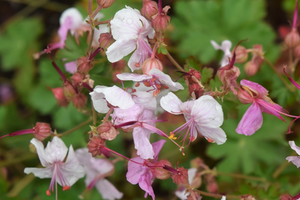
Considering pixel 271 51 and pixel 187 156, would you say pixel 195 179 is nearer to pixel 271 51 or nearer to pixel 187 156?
pixel 187 156

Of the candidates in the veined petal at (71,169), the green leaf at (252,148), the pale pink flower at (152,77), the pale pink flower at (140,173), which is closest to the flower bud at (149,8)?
the pale pink flower at (152,77)

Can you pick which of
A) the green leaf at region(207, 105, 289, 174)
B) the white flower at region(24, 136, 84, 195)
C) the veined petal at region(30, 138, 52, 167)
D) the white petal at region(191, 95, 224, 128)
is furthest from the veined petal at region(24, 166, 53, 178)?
the green leaf at region(207, 105, 289, 174)

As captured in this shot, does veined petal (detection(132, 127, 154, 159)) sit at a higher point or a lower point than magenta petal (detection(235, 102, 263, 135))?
lower

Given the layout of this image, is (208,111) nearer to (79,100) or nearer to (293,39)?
(79,100)

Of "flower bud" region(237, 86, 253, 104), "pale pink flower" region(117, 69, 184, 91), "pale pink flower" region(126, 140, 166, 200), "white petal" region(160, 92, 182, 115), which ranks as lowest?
"pale pink flower" region(126, 140, 166, 200)

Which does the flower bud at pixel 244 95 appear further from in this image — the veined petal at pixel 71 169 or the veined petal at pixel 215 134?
the veined petal at pixel 71 169

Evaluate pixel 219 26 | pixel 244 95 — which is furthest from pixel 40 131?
pixel 219 26

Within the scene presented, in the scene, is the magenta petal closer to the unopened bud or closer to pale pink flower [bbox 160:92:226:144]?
pale pink flower [bbox 160:92:226:144]
